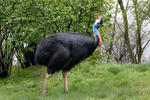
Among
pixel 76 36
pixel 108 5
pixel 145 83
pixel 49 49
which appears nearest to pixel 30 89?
pixel 49 49

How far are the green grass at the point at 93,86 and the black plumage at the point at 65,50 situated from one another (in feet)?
3.09

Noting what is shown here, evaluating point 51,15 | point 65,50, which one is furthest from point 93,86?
point 51,15

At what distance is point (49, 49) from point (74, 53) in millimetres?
Answer: 792

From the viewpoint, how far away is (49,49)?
6.32m

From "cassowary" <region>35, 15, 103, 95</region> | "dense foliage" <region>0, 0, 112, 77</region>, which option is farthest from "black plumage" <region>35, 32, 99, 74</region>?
"dense foliage" <region>0, 0, 112, 77</region>

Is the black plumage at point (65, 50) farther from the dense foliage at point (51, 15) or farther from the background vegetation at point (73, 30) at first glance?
the dense foliage at point (51, 15)

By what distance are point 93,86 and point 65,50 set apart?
2.16m

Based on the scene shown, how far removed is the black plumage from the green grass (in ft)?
3.09

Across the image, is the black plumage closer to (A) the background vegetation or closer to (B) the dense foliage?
(A) the background vegetation

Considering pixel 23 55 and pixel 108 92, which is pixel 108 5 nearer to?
pixel 108 92

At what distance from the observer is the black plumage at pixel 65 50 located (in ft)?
19.9

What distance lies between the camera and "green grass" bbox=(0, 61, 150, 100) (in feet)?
19.8

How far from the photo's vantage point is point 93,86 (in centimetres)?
752

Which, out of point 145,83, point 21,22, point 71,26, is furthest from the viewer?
point 21,22
